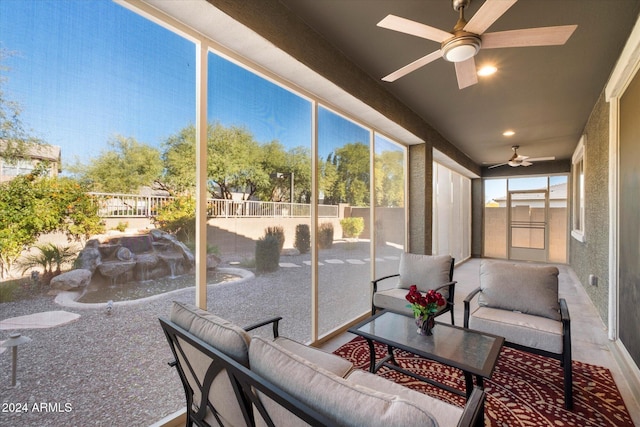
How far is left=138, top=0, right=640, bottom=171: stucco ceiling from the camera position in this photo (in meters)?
2.13

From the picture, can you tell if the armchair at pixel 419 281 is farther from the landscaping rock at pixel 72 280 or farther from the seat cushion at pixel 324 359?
the landscaping rock at pixel 72 280

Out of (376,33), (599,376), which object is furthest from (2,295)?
(599,376)

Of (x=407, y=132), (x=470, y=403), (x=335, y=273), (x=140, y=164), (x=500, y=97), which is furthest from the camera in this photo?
(x=407, y=132)

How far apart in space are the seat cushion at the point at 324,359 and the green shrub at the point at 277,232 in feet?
2.93

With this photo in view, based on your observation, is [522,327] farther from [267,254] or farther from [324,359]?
[267,254]

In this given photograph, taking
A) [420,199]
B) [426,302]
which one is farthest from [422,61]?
[420,199]

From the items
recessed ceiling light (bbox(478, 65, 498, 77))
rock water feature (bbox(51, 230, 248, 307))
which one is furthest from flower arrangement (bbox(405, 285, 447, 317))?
recessed ceiling light (bbox(478, 65, 498, 77))

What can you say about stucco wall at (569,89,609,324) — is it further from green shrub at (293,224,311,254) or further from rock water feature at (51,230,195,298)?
rock water feature at (51,230,195,298)

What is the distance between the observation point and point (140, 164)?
1.71 m

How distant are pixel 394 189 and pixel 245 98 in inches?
111

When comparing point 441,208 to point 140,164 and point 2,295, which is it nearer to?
point 140,164

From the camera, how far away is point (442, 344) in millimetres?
2018

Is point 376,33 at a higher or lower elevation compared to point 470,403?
higher

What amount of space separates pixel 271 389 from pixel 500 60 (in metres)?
3.47
